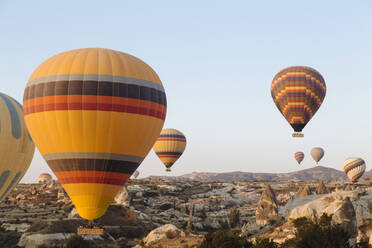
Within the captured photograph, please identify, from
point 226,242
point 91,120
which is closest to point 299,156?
point 226,242

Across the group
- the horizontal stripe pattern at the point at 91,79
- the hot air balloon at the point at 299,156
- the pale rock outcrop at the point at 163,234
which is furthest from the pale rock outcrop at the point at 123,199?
the hot air balloon at the point at 299,156

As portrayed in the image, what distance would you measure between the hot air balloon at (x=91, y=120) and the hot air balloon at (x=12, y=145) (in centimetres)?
1211

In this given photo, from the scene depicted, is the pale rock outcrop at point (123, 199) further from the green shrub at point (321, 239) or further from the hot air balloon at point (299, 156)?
the hot air balloon at point (299, 156)

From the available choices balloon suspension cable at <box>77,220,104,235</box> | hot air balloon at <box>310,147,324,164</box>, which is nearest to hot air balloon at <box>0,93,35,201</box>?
balloon suspension cable at <box>77,220,104,235</box>

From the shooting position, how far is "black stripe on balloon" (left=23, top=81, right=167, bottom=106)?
31.8 meters

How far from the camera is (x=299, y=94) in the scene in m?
66.6

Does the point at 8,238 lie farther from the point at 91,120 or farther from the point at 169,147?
the point at 169,147

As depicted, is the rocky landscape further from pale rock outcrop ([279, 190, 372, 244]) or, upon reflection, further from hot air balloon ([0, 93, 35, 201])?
hot air balloon ([0, 93, 35, 201])

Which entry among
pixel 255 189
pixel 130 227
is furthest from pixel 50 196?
pixel 255 189

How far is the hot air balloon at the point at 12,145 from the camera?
44.2 meters

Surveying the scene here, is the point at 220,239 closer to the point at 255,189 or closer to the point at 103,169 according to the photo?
the point at 103,169

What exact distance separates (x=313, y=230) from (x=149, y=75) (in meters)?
16.7

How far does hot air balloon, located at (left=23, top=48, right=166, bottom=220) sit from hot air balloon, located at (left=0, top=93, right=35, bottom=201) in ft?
39.7

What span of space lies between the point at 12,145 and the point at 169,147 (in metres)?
53.7
